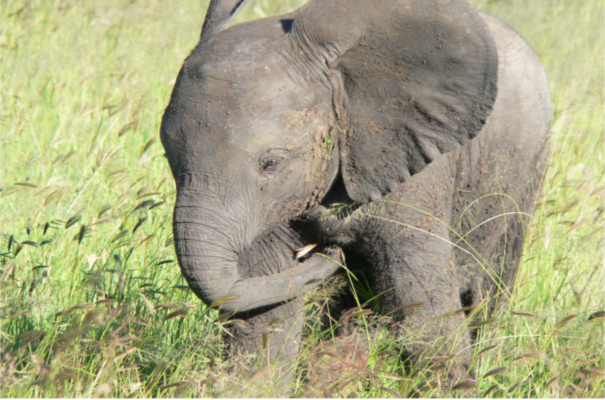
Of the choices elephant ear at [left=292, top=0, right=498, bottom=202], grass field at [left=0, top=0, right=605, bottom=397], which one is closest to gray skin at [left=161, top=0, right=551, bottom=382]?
elephant ear at [left=292, top=0, right=498, bottom=202]

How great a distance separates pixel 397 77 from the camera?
8.93ft

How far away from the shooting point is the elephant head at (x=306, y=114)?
2.50m

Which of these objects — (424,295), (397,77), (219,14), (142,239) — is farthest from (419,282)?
(142,239)

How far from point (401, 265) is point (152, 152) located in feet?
9.68

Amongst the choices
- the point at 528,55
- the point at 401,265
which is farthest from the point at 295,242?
the point at 528,55

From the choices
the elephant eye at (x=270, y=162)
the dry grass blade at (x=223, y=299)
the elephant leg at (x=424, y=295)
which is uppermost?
the elephant eye at (x=270, y=162)

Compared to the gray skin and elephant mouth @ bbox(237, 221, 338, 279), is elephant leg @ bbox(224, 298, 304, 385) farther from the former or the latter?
elephant mouth @ bbox(237, 221, 338, 279)

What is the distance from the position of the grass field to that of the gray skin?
31cm

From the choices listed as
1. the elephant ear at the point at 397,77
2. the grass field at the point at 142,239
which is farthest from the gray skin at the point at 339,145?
the grass field at the point at 142,239

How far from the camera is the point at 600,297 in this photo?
3.70m

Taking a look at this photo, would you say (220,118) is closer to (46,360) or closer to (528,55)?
(46,360)

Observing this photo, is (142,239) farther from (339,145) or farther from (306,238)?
(339,145)

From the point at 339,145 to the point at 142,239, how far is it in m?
1.53

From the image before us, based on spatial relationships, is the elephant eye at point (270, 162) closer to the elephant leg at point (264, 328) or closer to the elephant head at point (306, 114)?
the elephant head at point (306, 114)
